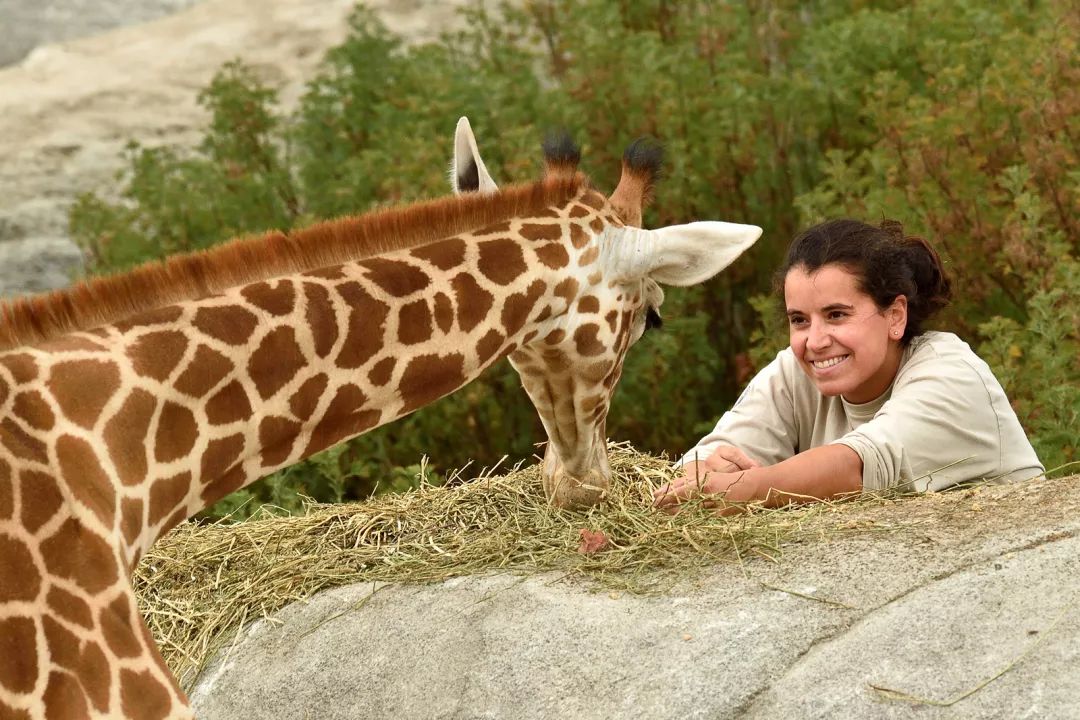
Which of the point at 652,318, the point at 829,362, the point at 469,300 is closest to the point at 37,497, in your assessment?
the point at 469,300

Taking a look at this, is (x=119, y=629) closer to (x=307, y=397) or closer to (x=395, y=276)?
(x=307, y=397)

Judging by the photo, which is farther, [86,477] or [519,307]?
[519,307]

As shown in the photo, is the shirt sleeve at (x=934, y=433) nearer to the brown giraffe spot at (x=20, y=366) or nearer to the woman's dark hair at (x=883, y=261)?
the woman's dark hair at (x=883, y=261)

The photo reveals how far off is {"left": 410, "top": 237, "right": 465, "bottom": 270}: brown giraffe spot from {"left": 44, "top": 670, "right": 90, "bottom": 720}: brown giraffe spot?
1.36 metres

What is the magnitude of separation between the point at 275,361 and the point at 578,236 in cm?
100

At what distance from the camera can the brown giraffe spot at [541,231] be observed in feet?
12.8

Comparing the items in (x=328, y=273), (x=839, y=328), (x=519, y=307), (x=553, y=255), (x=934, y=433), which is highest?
(x=328, y=273)

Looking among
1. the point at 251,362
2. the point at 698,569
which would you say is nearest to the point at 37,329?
the point at 251,362

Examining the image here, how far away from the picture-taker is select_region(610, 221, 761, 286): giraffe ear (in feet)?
13.2

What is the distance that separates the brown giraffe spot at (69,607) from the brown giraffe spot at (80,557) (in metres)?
→ 0.03

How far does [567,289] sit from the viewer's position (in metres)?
3.91

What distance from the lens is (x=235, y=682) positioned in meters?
3.87

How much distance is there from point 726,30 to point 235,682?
6525mm

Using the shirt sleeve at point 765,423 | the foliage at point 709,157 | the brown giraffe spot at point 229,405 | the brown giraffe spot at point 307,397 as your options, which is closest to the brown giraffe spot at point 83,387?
the brown giraffe spot at point 229,405
